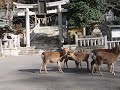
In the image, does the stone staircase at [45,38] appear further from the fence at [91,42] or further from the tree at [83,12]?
the fence at [91,42]

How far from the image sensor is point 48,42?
31297 mm

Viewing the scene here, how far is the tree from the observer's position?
88.8 ft

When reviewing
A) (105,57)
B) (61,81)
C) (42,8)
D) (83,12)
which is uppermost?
(42,8)

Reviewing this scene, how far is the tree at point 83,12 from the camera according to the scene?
27.1 meters

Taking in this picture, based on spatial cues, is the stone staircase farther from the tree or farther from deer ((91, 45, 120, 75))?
deer ((91, 45, 120, 75))

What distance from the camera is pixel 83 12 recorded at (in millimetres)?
27109

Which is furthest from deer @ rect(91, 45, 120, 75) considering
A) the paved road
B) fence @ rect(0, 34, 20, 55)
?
fence @ rect(0, 34, 20, 55)

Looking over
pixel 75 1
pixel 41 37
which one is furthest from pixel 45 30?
pixel 75 1

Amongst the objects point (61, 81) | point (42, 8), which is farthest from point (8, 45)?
point (61, 81)

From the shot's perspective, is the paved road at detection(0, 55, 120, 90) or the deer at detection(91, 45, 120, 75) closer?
the paved road at detection(0, 55, 120, 90)

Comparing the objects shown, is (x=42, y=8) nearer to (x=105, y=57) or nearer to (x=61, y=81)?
(x=105, y=57)

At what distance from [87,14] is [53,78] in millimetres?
16185

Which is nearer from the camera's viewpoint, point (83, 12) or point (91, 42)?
point (91, 42)

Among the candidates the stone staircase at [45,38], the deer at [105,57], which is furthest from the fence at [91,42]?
the deer at [105,57]
